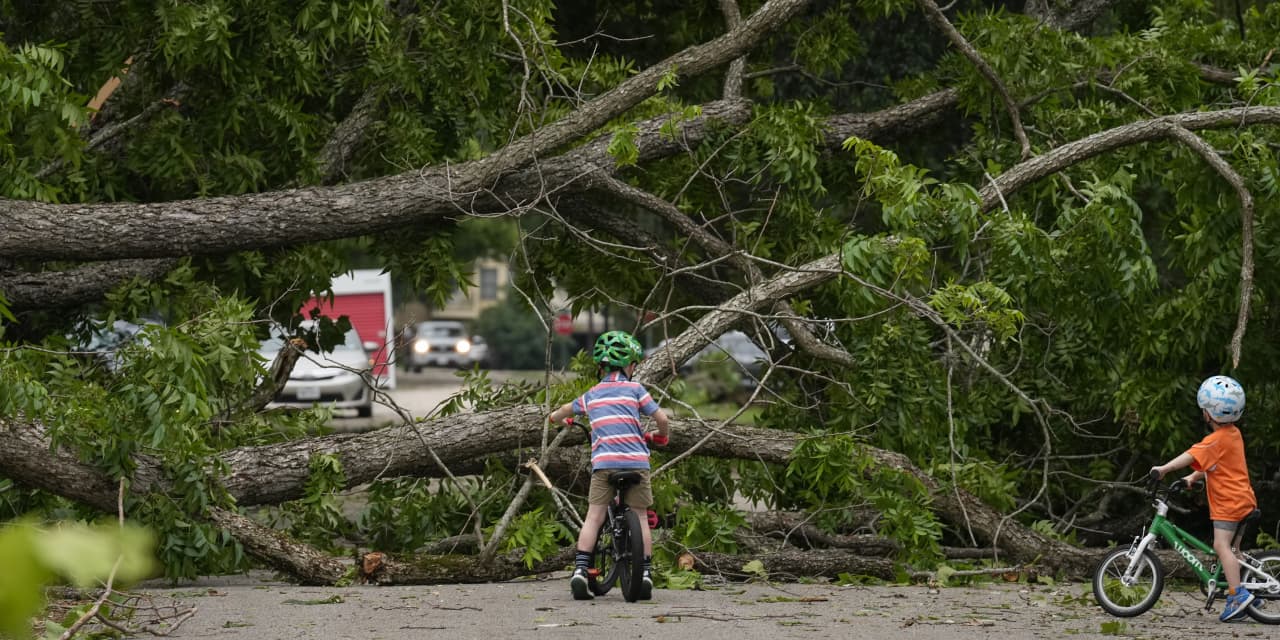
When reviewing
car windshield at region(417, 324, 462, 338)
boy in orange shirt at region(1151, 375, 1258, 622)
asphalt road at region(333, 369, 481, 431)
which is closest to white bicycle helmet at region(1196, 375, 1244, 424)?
boy in orange shirt at region(1151, 375, 1258, 622)

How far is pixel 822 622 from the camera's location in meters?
6.91

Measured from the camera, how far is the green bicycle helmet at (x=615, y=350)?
7371 mm

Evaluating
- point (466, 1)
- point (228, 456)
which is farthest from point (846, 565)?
point (466, 1)

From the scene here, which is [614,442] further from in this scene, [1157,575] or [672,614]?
[1157,575]

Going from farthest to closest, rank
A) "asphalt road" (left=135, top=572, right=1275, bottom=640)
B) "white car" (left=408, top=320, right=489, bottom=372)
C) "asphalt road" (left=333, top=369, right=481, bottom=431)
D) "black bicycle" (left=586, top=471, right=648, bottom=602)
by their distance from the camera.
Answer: "white car" (left=408, top=320, right=489, bottom=372)
"asphalt road" (left=333, top=369, right=481, bottom=431)
"black bicycle" (left=586, top=471, right=648, bottom=602)
"asphalt road" (left=135, top=572, right=1275, bottom=640)

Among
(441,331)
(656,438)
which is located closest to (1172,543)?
(656,438)

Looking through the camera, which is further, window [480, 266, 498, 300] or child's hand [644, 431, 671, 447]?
window [480, 266, 498, 300]

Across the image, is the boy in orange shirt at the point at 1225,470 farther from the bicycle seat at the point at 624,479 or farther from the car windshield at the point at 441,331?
the car windshield at the point at 441,331

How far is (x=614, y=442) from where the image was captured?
24.2ft

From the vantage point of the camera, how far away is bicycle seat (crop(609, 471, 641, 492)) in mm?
7301

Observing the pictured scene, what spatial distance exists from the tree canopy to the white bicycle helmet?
973mm

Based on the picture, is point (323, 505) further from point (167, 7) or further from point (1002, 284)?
point (1002, 284)

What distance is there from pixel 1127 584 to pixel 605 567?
267 cm

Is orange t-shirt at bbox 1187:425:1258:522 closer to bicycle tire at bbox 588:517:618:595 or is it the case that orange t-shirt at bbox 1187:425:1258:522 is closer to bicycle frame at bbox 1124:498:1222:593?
A: bicycle frame at bbox 1124:498:1222:593
